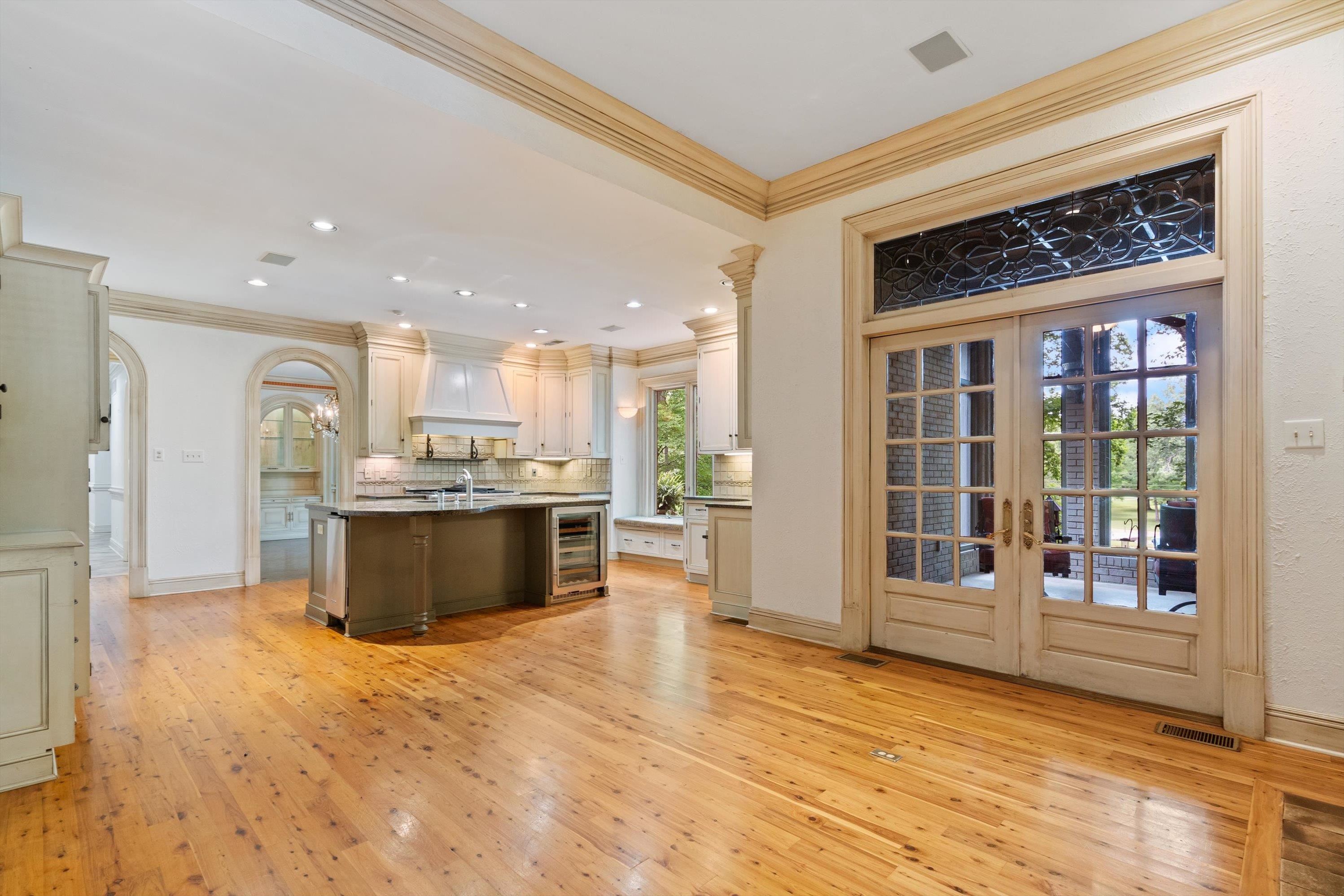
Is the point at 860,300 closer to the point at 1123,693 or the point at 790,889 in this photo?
the point at 1123,693

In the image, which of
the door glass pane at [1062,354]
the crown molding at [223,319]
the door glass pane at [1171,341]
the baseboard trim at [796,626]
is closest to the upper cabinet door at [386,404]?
the crown molding at [223,319]

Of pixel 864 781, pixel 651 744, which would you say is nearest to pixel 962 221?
pixel 864 781

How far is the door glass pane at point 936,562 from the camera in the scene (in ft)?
12.6

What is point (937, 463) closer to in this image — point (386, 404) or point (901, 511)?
point (901, 511)

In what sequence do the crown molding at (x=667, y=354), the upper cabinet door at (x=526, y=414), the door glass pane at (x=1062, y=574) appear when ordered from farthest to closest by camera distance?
the upper cabinet door at (x=526, y=414)
the crown molding at (x=667, y=354)
the door glass pane at (x=1062, y=574)

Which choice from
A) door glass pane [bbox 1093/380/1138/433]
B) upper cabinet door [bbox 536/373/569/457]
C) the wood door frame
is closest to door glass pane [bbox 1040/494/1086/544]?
door glass pane [bbox 1093/380/1138/433]

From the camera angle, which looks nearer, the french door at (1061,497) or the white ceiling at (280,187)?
the white ceiling at (280,187)

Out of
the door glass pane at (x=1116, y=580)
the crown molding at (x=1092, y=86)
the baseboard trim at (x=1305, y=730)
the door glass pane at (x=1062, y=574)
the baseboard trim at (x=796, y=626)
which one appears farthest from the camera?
the baseboard trim at (x=796, y=626)

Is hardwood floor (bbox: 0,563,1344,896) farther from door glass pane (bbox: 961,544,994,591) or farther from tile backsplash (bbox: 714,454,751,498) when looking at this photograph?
tile backsplash (bbox: 714,454,751,498)

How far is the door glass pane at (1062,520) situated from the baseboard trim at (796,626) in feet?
4.50

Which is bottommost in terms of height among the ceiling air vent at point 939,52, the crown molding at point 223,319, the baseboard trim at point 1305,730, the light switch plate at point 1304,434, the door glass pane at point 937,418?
the baseboard trim at point 1305,730

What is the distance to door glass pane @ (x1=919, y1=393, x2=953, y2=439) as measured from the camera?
12.7 feet

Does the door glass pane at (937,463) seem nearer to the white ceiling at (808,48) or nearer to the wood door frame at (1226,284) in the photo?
the wood door frame at (1226,284)

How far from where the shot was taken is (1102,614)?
329cm
